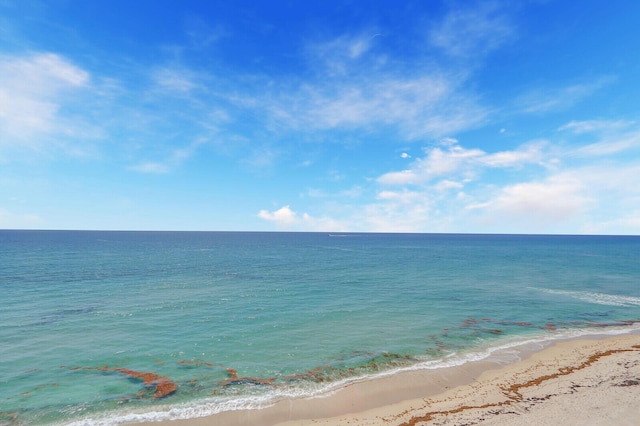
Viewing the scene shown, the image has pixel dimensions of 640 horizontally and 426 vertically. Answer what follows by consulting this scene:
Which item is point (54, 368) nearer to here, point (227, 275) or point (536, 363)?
point (536, 363)

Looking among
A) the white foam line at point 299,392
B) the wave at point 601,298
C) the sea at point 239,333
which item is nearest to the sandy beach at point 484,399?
the white foam line at point 299,392

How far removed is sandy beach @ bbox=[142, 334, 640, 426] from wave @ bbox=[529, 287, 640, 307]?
24379 millimetres

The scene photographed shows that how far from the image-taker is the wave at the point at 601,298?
4234 centimetres

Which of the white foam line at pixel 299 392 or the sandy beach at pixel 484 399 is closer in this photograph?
the sandy beach at pixel 484 399

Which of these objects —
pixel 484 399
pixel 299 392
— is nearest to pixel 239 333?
pixel 299 392

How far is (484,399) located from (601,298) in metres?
41.3

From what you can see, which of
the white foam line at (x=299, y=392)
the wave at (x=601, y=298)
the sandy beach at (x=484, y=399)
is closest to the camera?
Answer: the sandy beach at (x=484, y=399)

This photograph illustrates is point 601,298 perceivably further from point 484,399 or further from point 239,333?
point 239,333

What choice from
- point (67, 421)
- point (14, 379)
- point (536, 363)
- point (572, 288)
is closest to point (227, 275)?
point (14, 379)

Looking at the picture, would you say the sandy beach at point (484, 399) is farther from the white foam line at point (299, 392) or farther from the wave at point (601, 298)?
the wave at point (601, 298)

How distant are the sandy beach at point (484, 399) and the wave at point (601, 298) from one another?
2438 centimetres

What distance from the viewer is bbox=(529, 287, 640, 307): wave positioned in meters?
42.3

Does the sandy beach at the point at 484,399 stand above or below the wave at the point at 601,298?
below

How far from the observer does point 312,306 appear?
39.2 metres
